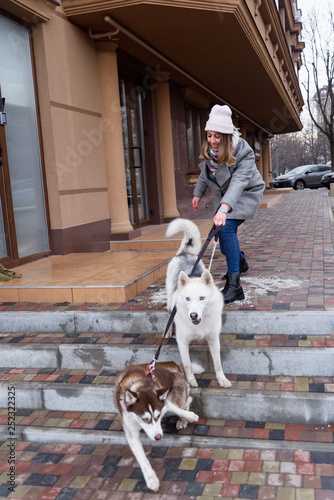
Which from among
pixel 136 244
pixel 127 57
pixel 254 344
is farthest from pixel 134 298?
pixel 127 57

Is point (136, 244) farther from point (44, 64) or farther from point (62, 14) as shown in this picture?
point (62, 14)

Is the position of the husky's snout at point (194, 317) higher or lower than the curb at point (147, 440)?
higher

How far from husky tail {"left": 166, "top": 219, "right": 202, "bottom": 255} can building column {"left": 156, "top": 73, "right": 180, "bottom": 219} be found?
645 centimetres

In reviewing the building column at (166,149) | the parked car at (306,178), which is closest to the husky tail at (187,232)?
the building column at (166,149)

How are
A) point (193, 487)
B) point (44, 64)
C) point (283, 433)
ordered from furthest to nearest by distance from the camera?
point (44, 64)
point (283, 433)
point (193, 487)

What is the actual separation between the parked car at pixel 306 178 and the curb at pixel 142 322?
94.0 ft

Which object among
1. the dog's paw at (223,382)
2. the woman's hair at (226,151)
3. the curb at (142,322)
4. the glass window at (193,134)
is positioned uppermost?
the glass window at (193,134)

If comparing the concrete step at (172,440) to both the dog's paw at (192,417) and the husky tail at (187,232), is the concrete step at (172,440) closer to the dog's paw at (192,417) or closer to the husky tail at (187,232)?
the dog's paw at (192,417)

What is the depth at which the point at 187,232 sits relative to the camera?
4203 mm

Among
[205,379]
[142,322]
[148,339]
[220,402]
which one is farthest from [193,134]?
[220,402]

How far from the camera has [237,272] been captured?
470cm

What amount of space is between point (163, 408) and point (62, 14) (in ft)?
20.2

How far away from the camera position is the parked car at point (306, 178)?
31.1m

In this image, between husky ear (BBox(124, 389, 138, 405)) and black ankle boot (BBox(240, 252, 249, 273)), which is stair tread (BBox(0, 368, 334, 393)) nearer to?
husky ear (BBox(124, 389, 138, 405))
